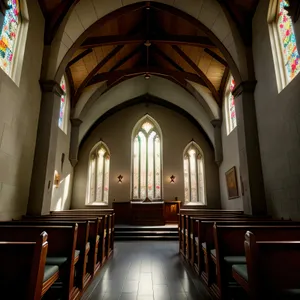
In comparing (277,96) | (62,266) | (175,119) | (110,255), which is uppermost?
(175,119)

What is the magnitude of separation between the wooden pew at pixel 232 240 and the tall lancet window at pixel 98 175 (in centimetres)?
855

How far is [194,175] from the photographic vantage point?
1090 centimetres

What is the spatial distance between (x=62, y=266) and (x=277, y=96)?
484 centimetres

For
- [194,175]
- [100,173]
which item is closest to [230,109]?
[194,175]

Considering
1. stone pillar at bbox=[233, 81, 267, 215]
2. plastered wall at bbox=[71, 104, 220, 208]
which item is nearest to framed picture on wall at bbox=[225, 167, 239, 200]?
plastered wall at bbox=[71, 104, 220, 208]

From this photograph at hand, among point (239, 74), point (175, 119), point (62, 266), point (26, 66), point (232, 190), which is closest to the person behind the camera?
point (62, 266)

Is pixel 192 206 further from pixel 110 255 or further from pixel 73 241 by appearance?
pixel 73 241

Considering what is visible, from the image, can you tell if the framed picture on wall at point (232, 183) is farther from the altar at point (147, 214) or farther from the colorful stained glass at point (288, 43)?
the colorful stained glass at point (288, 43)

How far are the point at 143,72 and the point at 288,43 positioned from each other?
586 cm

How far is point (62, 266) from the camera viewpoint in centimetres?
227

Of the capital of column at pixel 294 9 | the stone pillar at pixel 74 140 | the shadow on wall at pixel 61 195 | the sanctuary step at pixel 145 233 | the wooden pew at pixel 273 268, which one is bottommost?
the sanctuary step at pixel 145 233

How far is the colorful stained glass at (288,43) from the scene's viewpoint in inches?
168

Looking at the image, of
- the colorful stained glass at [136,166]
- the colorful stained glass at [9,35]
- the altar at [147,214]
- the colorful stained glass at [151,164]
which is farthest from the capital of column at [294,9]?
the colorful stained glass at [136,166]

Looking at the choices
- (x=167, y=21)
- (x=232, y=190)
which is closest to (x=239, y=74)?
(x=167, y=21)
